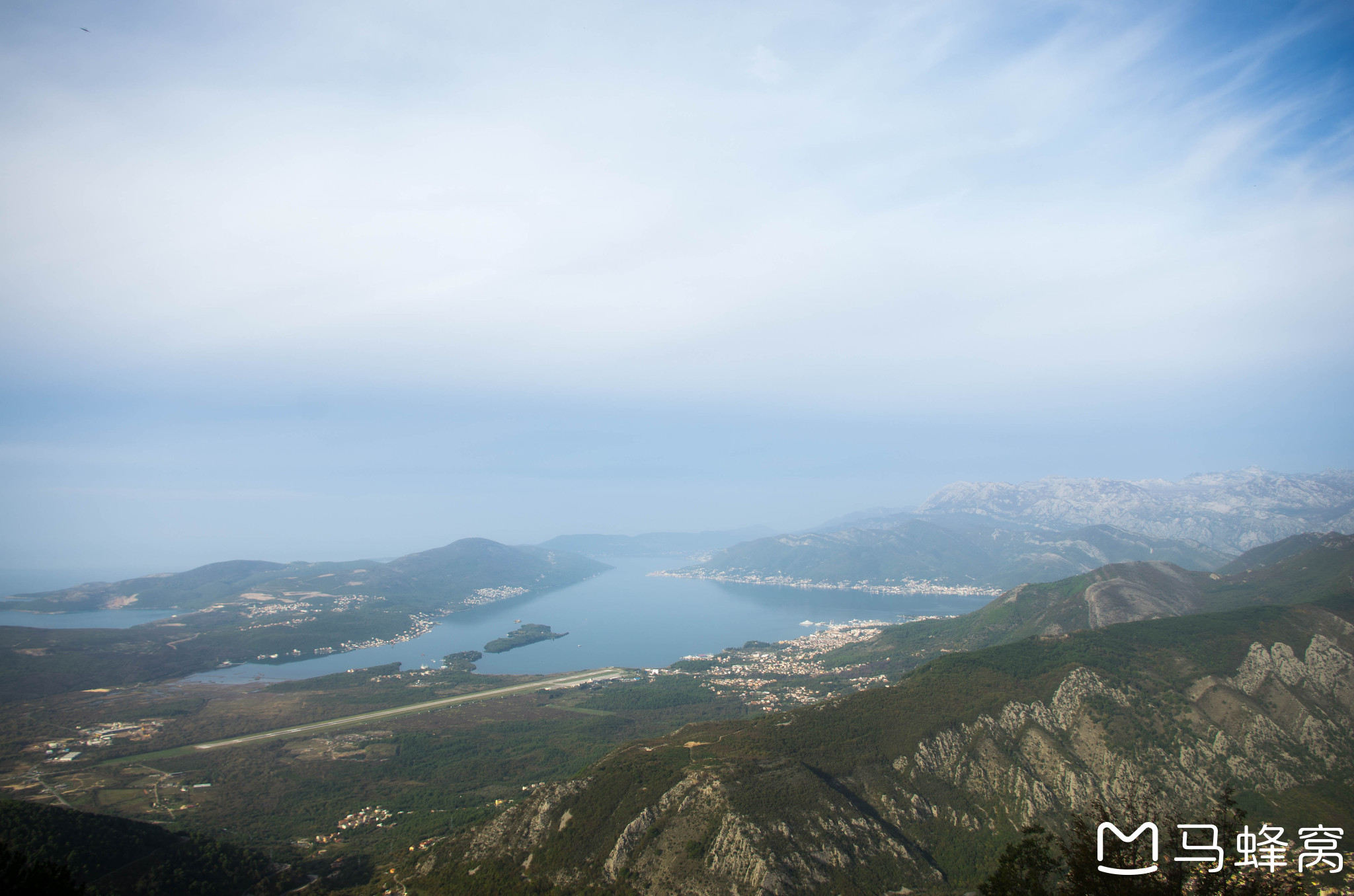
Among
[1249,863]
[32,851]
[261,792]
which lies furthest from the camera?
[261,792]

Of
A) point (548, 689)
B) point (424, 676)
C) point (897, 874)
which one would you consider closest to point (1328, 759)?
point (897, 874)

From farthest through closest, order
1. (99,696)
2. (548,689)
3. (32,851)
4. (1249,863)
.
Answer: (548,689) → (99,696) → (32,851) → (1249,863)

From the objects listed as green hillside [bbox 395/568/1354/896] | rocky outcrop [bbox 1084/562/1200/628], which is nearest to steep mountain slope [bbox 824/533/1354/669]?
rocky outcrop [bbox 1084/562/1200/628]

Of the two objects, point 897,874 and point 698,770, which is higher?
point 698,770

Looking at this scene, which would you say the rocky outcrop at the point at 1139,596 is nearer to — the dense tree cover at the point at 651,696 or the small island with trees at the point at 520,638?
the dense tree cover at the point at 651,696

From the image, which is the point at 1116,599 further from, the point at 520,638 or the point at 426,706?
the point at 520,638

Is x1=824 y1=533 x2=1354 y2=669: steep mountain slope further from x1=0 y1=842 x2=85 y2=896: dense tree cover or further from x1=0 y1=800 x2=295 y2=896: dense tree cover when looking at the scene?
x1=0 y1=842 x2=85 y2=896: dense tree cover

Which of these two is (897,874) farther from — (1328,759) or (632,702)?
(632,702)

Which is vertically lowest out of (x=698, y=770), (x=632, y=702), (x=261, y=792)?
(x=632, y=702)
